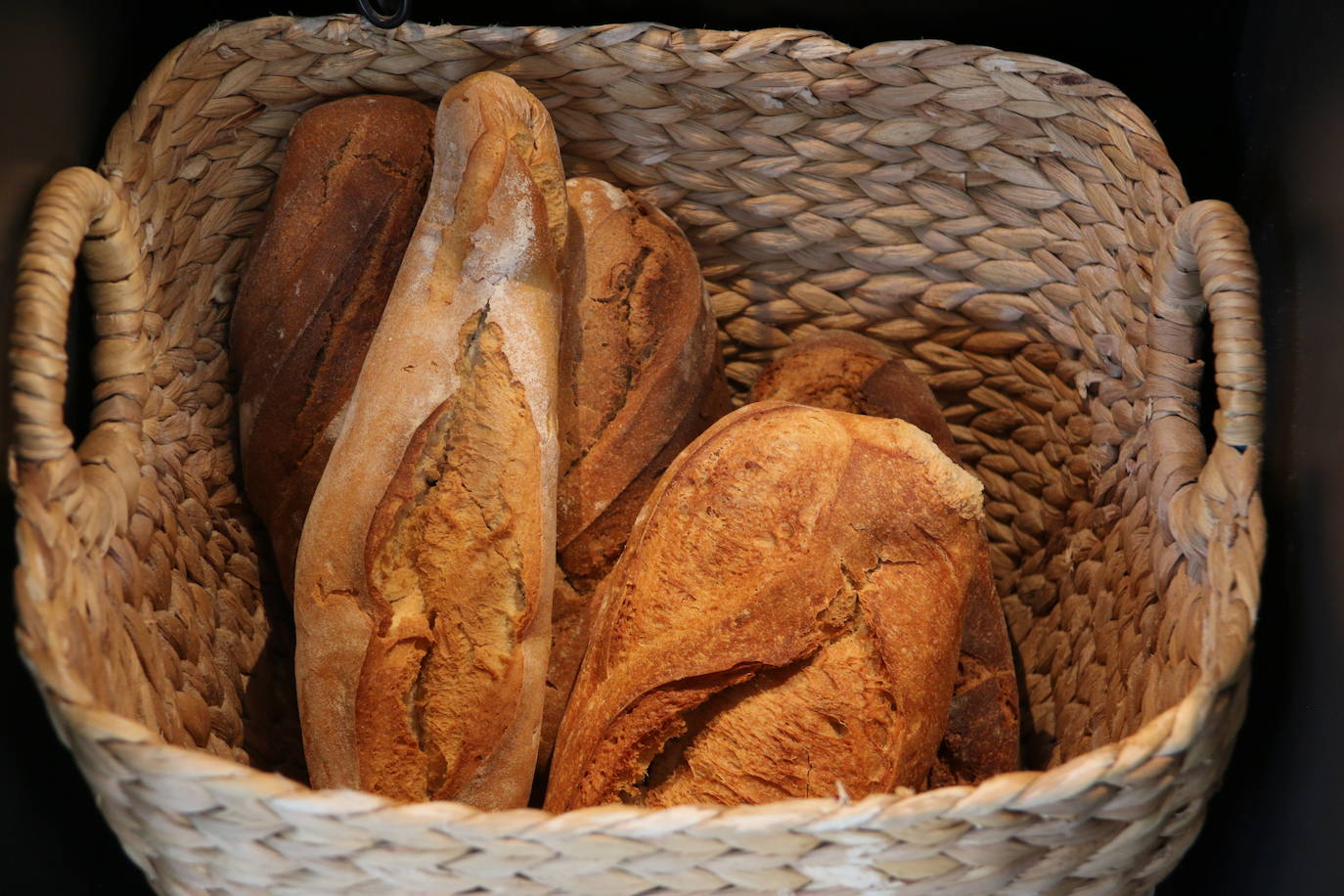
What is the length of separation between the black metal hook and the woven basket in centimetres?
3

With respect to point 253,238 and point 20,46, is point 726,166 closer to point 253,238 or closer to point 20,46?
point 253,238

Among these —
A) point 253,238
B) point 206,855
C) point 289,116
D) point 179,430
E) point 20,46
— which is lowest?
point 206,855

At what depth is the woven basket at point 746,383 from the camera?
2.58 ft

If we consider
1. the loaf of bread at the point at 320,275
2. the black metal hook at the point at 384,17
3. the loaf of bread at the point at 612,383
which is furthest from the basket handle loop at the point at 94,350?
the loaf of bread at the point at 612,383

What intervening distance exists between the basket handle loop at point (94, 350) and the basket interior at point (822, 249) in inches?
2.7

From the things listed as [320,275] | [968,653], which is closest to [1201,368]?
[968,653]

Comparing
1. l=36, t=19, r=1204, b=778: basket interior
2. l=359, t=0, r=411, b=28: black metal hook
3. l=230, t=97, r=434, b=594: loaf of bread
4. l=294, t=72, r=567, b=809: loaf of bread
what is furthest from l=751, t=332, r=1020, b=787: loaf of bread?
l=359, t=0, r=411, b=28: black metal hook

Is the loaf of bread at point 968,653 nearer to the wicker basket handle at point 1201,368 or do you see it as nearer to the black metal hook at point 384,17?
the wicker basket handle at point 1201,368

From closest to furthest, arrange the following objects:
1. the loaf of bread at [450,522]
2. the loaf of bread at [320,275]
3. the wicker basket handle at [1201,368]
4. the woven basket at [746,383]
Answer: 1. the woven basket at [746,383]
2. the wicker basket handle at [1201,368]
3. the loaf of bread at [450,522]
4. the loaf of bread at [320,275]

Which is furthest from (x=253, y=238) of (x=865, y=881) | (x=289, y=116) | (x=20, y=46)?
(x=865, y=881)

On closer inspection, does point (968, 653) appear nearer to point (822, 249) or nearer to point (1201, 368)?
point (1201, 368)

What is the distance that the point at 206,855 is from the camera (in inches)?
32.3

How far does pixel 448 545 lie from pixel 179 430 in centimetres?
36

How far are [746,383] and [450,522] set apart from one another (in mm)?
531
